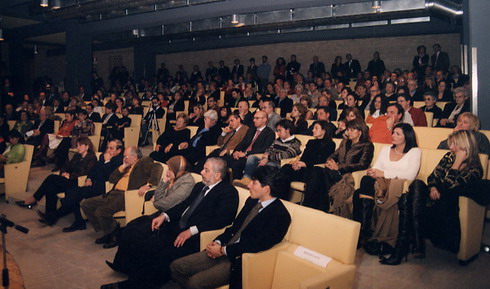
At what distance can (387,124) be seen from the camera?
5637mm

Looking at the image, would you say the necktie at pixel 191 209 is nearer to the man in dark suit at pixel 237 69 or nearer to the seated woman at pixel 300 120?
the seated woman at pixel 300 120

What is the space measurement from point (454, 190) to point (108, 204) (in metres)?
3.33

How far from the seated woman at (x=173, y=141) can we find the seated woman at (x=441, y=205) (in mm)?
3608

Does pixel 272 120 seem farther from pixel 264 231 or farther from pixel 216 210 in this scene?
pixel 264 231

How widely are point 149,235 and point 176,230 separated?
235 millimetres

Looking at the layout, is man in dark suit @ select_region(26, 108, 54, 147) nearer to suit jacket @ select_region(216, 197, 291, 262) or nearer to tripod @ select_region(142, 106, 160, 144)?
tripod @ select_region(142, 106, 160, 144)

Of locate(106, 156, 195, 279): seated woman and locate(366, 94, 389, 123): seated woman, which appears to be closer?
locate(106, 156, 195, 279): seated woman

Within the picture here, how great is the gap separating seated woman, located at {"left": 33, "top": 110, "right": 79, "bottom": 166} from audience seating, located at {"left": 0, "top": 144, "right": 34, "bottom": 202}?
6.94 ft

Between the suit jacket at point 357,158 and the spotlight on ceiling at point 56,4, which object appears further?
the spotlight on ceiling at point 56,4

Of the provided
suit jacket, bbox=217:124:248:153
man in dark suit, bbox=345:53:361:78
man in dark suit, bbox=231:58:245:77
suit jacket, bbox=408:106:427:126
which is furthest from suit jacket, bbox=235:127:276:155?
man in dark suit, bbox=231:58:245:77

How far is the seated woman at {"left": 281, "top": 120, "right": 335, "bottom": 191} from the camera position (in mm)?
5129

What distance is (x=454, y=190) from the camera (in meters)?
3.92

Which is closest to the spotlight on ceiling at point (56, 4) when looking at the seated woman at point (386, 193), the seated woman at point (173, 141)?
the seated woman at point (173, 141)

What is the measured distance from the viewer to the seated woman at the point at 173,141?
6.67 meters
